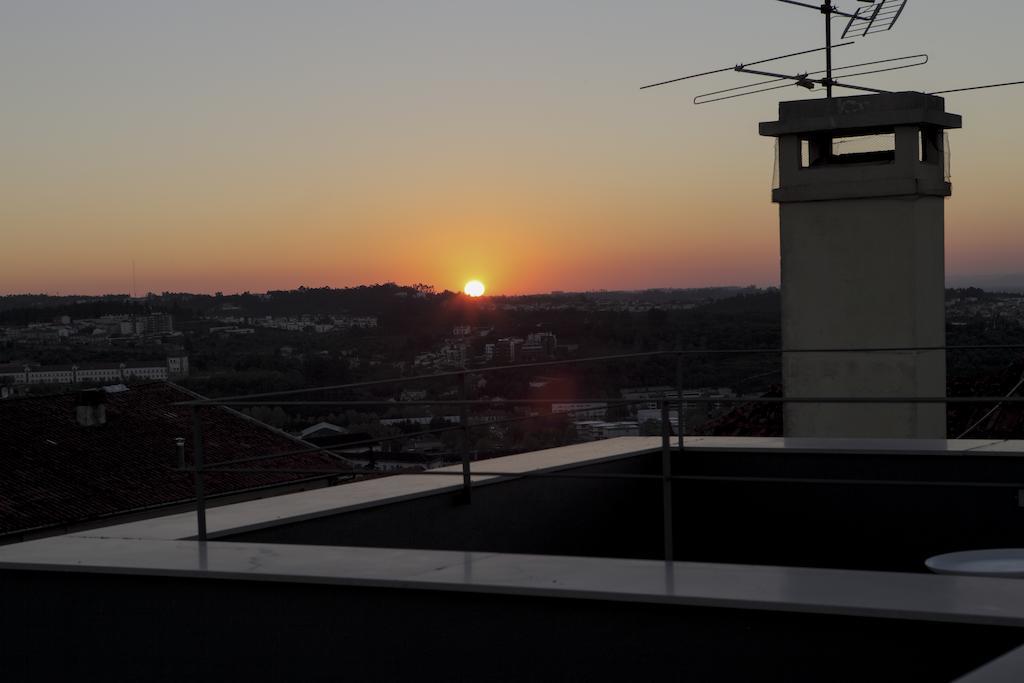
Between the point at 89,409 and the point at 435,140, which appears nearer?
the point at 435,140

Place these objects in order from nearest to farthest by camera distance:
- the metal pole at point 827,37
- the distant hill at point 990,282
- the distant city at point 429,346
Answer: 1. the distant city at point 429,346
2. the distant hill at point 990,282
3. the metal pole at point 827,37

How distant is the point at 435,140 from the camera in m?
16.7

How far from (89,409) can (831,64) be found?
52.0 feet

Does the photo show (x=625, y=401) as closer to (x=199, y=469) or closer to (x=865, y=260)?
(x=199, y=469)

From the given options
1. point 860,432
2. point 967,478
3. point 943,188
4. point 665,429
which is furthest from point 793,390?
point 665,429

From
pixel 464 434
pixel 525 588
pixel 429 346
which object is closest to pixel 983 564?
pixel 525 588

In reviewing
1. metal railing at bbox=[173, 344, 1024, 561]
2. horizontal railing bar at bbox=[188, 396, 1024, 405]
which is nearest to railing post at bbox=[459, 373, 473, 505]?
metal railing at bbox=[173, 344, 1024, 561]

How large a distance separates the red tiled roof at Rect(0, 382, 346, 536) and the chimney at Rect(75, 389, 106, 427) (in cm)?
12

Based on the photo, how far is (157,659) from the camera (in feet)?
10.5

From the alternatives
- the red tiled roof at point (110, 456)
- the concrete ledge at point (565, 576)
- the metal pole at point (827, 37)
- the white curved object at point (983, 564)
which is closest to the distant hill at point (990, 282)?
the metal pole at point (827, 37)

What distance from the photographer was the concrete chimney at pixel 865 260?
7.11 meters

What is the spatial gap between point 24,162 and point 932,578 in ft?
73.7

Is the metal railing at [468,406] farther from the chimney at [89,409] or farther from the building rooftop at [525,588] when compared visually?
the chimney at [89,409]

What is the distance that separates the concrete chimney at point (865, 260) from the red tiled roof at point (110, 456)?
9534 millimetres
